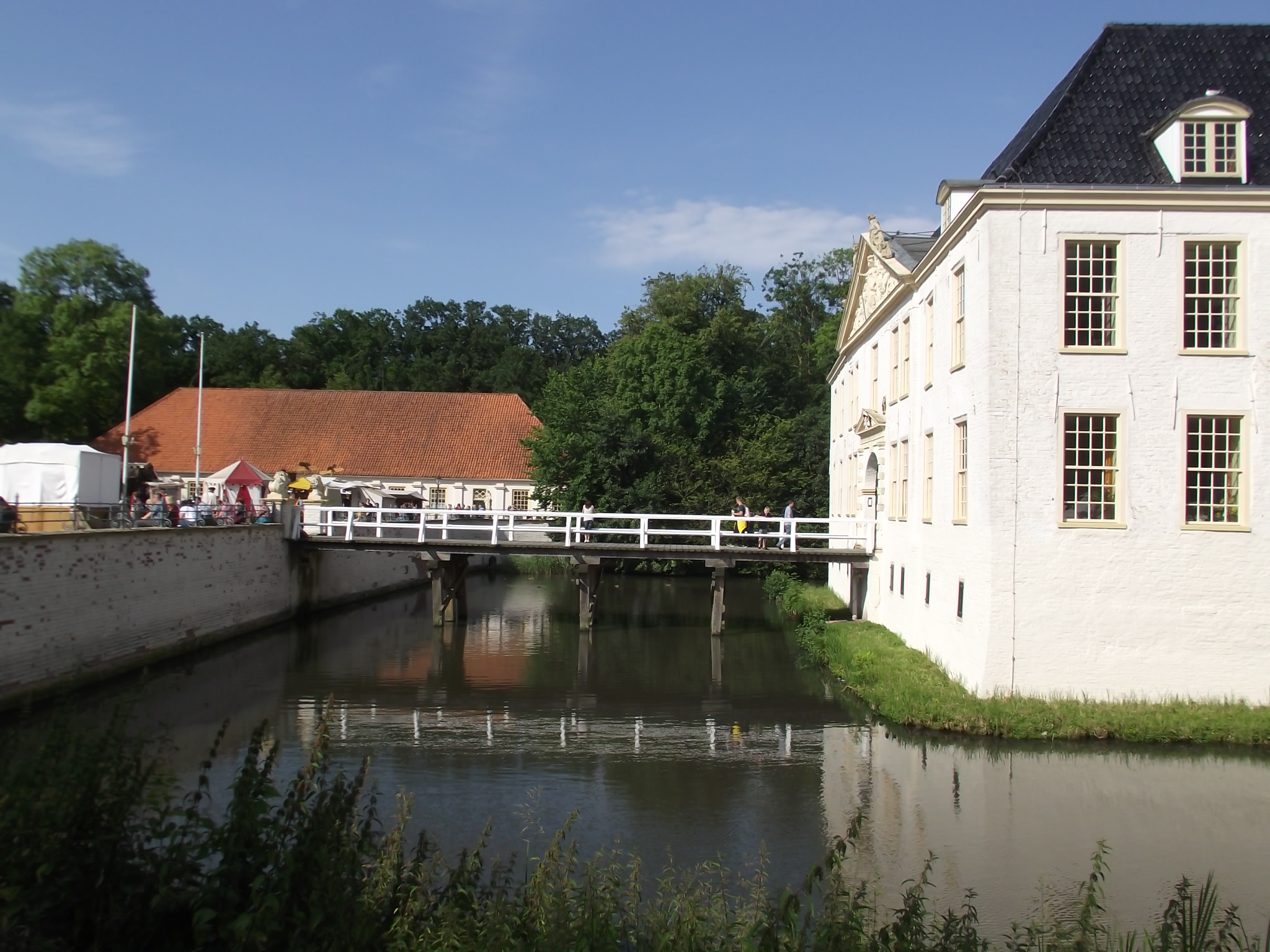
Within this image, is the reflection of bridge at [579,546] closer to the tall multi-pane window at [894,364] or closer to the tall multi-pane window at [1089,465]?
the tall multi-pane window at [894,364]

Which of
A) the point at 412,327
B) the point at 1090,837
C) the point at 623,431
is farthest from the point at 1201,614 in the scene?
the point at 412,327

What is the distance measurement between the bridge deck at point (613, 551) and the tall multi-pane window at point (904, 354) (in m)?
4.43

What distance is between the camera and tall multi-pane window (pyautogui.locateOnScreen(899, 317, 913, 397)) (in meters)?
20.2

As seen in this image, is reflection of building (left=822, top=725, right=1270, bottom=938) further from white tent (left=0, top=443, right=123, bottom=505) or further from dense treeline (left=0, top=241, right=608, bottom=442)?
dense treeline (left=0, top=241, right=608, bottom=442)

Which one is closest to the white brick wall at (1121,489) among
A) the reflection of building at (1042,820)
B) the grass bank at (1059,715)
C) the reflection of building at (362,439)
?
the grass bank at (1059,715)

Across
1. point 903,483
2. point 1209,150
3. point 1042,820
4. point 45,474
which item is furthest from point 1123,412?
point 45,474

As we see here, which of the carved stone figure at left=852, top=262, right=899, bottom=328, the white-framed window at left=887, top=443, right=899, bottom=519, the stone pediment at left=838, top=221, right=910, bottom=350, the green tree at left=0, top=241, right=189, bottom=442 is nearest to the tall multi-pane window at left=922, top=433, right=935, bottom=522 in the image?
the white-framed window at left=887, top=443, right=899, bottom=519

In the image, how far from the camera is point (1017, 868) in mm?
8773

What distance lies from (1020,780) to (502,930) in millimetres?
7916

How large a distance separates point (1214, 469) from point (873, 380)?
11060 mm

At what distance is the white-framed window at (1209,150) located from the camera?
14.1 metres

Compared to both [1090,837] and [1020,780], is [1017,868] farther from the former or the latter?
[1020,780]

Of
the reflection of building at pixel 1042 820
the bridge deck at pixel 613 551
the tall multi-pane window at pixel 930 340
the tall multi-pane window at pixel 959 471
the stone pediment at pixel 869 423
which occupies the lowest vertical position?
the reflection of building at pixel 1042 820

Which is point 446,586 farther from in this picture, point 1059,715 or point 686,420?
point 686,420
